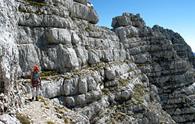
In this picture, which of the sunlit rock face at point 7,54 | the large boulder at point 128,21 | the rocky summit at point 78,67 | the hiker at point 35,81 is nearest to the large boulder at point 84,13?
the rocky summit at point 78,67

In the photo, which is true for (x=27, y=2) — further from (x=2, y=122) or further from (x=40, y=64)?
(x=2, y=122)

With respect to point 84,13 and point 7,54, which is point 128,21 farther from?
point 7,54

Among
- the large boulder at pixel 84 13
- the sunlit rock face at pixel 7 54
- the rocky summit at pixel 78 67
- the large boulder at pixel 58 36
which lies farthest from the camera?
the large boulder at pixel 84 13

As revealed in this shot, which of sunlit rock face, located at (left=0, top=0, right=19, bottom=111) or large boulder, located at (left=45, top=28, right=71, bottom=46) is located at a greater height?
large boulder, located at (left=45, top=28, right=71, bottom=46)

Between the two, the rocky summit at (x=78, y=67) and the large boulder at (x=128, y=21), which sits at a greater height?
the large boulder at (x=128, y=21)

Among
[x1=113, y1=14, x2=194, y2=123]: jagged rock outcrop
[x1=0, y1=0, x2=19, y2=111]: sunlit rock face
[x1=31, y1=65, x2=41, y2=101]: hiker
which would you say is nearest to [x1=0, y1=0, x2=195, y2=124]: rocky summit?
[x1=31, y1=65, x2=41, y2=101]: hiker

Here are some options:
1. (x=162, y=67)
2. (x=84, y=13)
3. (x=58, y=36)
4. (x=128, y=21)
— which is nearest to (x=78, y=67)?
(x=58, y=36)

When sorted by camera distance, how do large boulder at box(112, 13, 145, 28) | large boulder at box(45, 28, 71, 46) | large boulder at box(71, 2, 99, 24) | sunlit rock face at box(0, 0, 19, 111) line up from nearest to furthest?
sunlit rock face at box(0, 0, 19, 111)
large boulder at box(45, 28, 71, 46)
large boulder at box(71, 2, 99, 24)
large boulder at box(112, 13, 145, 28)

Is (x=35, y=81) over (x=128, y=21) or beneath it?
beneath

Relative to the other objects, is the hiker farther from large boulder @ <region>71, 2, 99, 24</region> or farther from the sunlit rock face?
large boulder @ <region>71, 2, 99, 24</region>

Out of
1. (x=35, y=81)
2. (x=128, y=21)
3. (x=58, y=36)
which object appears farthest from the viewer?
(x=128, y=21)

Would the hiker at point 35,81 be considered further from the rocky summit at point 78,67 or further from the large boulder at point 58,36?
the large boulder at point 58,36

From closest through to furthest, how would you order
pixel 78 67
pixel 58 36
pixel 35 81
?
1. pixel 35 81
2. pixel 58 36
3. pixel 78 67

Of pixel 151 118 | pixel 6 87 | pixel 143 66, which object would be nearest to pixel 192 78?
pixel 143 66
